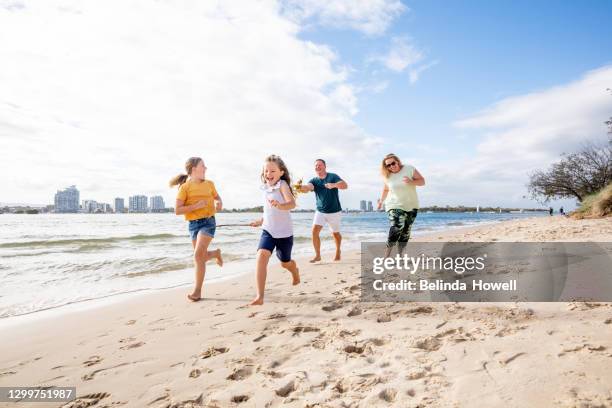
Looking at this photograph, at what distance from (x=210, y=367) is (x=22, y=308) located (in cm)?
421

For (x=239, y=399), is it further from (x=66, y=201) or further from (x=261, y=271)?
(x=66, y=201)

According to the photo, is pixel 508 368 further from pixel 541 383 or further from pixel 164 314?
pixel 164 314

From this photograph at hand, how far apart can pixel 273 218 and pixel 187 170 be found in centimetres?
171

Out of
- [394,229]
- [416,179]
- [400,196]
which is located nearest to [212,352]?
[394,229]

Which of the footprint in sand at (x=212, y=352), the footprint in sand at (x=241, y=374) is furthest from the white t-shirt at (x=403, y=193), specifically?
the footprint in sand at (x=241, y=374)

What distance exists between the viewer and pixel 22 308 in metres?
5.00

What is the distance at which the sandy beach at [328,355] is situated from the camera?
201 centimetres

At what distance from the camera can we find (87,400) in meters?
2.34

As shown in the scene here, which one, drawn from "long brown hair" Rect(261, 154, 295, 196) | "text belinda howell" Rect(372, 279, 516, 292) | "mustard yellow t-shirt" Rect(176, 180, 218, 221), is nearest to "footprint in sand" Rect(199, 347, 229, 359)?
"long brown hair" Rect(261, 154, 295, 196)

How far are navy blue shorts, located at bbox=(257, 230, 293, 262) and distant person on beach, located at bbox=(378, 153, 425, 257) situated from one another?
231 cm

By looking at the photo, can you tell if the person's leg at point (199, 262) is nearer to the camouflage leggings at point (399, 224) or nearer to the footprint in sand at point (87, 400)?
the footprint in sand at point (87, 400)

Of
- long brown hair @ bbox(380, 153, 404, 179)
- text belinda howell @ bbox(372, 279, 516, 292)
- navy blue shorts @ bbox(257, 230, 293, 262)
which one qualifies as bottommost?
text belinda howell @ bbox(372, 279, 516, 292)

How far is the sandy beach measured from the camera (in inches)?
79.0

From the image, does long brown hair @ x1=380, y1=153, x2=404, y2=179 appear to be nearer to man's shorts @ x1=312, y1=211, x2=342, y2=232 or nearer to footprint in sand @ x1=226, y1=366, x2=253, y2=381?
man's shorts @ x1=312, y1=211, x2=342, y2=232
